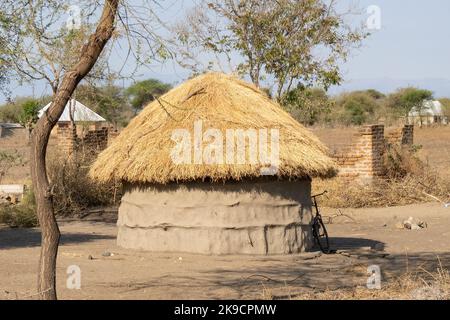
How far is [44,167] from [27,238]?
24.6 feet

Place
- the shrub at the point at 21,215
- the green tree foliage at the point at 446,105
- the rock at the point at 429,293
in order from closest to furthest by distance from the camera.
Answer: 1. the rock at the point at 429,293
2. the shrub at the point at 21,215
3. the green tree foliage at the point at 446,105

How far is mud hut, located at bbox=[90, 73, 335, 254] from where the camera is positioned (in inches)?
441

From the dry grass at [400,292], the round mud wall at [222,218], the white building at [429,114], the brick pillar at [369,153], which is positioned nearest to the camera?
the dry grass at [400,292]

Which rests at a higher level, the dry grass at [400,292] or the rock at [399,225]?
the rock at [399,225]

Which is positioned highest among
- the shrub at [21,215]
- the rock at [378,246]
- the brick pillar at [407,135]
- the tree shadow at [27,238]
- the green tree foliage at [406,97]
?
the green tree foliage at [406,97]

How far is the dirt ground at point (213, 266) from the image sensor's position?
8.81m

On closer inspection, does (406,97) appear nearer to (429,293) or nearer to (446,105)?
(446,105)

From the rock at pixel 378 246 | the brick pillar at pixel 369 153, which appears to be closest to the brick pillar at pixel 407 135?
the brick pillar at pixel 369 153

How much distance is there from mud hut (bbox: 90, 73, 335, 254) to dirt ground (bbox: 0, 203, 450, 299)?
28 cm

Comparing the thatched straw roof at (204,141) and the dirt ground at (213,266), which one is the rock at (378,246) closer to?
the dirt ground at (213,266)

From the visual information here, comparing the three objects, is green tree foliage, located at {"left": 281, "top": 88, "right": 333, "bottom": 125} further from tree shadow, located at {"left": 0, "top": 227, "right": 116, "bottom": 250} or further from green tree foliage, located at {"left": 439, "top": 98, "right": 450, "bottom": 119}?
green tree foliage, located at {"left": 439, "top": 98, "right": 450, "bottom": 119}

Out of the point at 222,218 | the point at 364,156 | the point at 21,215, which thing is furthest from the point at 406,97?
the point at 222,218
